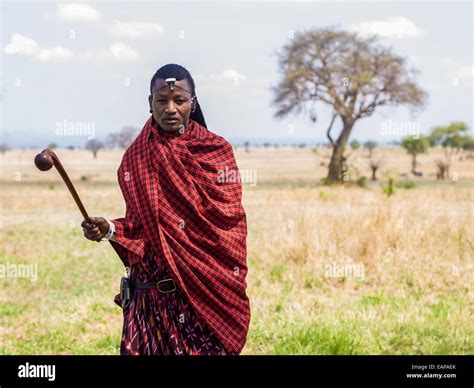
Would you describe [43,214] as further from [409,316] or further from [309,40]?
[309,40]

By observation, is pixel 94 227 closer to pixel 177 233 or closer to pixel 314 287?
pixel 177 233

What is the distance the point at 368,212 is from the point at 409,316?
10.7 ft

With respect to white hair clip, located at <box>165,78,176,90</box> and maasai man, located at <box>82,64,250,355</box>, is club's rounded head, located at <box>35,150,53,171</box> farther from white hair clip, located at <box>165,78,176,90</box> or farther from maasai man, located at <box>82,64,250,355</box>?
white hair clip, located at <box>165,78,176,90</box>

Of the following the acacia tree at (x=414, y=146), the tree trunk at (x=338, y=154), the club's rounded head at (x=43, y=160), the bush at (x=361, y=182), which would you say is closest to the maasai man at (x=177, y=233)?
the club's rounded head at (x=43, y=160)

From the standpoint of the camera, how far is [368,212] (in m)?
8.99

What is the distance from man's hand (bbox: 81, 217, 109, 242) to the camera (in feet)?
10.3

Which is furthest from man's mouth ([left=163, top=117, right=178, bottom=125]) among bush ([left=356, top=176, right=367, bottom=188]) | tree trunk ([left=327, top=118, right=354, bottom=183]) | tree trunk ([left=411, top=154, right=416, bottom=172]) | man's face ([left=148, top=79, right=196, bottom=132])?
tree trunk ([left=411, top=154, right=416, bottom=172])

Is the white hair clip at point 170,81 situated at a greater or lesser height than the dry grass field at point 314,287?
greater

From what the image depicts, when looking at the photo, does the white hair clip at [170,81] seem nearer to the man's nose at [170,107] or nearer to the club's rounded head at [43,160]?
the man's nose at [170,107]

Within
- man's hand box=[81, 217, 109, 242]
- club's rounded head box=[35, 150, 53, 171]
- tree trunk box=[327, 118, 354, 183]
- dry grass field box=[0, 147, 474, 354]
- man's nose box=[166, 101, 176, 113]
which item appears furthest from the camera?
tree trunk box=[327, 118, 354, 183]

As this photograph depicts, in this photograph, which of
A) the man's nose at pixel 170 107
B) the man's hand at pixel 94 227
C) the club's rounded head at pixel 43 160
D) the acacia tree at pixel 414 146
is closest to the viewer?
the club's rounded head at pixel 43 160

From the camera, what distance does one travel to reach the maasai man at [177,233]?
3262mm

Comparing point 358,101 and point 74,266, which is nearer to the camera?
point 74,266
